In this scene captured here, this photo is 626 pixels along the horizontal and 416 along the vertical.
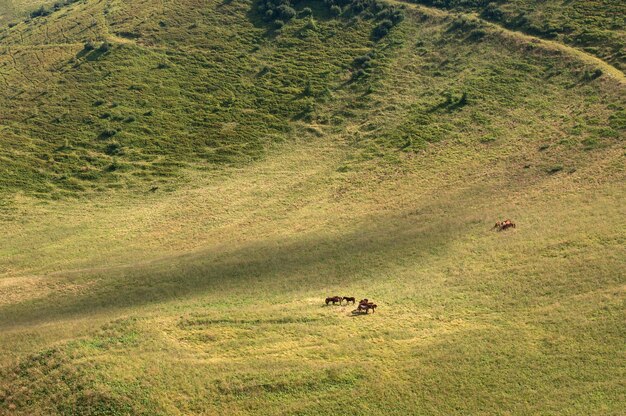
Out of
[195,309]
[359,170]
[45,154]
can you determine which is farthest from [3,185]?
[359,170]

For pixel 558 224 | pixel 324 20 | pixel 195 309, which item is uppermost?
pixel 324 20

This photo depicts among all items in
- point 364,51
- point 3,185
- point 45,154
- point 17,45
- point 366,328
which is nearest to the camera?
point 366,328

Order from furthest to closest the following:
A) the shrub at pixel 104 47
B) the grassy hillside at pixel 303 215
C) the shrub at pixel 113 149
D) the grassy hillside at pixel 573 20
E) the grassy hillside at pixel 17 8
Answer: the grassy hillside at pixel 17 8, the shrub at pixel 104 47, the grassy hillside at pixel 573 20, the shrub at pixel 113 149, the grassy hillside at pixel 303 215

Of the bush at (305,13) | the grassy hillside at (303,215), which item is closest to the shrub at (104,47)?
the grassy hillside at (303,215)

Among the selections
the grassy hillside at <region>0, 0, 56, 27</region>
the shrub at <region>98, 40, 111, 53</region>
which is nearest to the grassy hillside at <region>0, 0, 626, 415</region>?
the shrub at <region>98, 40, 111, 53</region>

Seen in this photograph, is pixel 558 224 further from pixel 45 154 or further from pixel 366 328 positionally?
pixel 45 154

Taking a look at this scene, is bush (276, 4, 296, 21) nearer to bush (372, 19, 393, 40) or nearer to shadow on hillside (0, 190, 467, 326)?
bush (372, 19, 393, 40)

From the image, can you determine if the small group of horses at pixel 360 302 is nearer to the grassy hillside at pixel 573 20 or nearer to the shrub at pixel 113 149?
the shrub at pixel 113 149

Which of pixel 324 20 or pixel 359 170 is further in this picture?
pixel 324 20
